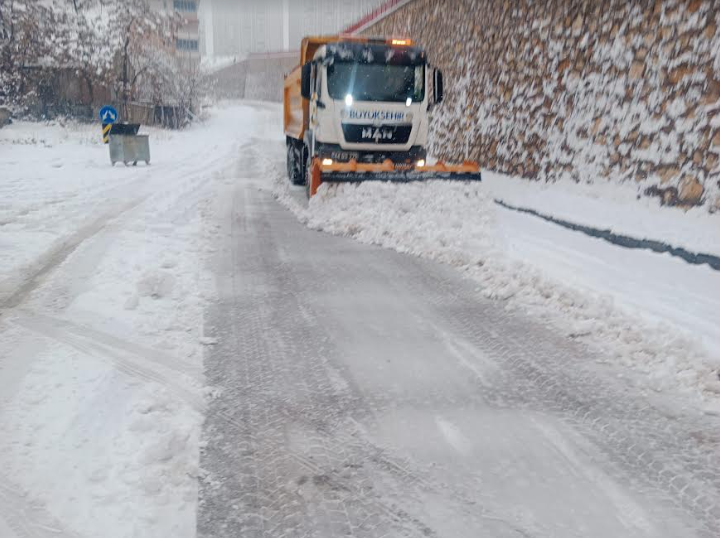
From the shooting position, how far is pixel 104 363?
3.38 metres

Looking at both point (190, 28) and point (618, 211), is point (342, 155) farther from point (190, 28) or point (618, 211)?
point (190, 28)

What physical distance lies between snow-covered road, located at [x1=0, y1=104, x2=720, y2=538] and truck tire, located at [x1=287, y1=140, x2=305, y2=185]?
18.8 ft

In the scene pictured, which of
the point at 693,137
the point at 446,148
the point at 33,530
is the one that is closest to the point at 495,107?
the point at 446,148

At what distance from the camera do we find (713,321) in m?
4.41

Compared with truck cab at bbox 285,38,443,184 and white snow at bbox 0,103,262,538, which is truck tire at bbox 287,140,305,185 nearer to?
truck cab at bbox 285,38,443,184

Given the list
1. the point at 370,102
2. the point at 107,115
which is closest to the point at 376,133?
the point at 370,102

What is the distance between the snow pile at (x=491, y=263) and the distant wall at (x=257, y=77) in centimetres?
5892

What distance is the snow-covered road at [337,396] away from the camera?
224cm

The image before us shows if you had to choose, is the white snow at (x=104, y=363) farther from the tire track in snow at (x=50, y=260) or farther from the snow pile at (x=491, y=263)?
the snow pile at (x=491, y=263)

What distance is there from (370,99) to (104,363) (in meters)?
7.13

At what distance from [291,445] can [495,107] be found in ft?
36.4

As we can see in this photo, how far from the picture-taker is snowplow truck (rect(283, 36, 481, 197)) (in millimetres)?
9156

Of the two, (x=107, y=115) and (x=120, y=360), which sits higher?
(x=107, y=115)

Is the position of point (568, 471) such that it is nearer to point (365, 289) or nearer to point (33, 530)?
point (33, 530)
